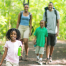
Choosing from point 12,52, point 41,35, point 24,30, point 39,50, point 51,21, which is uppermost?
point 51,21

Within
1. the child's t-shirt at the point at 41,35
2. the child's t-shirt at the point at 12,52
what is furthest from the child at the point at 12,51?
the child's t-shirt at the point at 41,35

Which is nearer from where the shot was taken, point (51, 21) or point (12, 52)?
point (12, 52)

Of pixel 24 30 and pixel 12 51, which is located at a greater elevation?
pixel 24 30

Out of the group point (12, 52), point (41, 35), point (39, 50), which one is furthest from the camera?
point (39, 50)

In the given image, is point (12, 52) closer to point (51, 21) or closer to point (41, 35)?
point (41, 35)

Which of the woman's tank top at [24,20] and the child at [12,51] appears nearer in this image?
the child at [12,51]

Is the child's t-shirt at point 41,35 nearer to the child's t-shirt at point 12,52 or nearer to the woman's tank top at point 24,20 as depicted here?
the woman's tank top at point 24,20

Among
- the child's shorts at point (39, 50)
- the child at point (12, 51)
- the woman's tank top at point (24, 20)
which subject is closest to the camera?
the child at point (12, 51)

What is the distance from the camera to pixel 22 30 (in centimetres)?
497

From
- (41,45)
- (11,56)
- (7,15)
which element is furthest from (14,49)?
(7,15)

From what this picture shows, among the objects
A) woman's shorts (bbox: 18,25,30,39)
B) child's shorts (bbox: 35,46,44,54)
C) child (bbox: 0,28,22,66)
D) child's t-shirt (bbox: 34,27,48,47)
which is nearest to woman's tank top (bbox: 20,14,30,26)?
woman's shorts (bbox: 18,25,30,39)

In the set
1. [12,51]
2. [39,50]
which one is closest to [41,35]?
[39,50]

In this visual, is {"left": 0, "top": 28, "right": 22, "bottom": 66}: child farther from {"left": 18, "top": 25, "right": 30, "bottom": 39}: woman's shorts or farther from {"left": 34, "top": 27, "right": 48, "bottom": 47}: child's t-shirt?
{"left": 18, "top": 25, "right": 30, "bottom": 39}: woman's shorts

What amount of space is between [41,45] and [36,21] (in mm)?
6697
